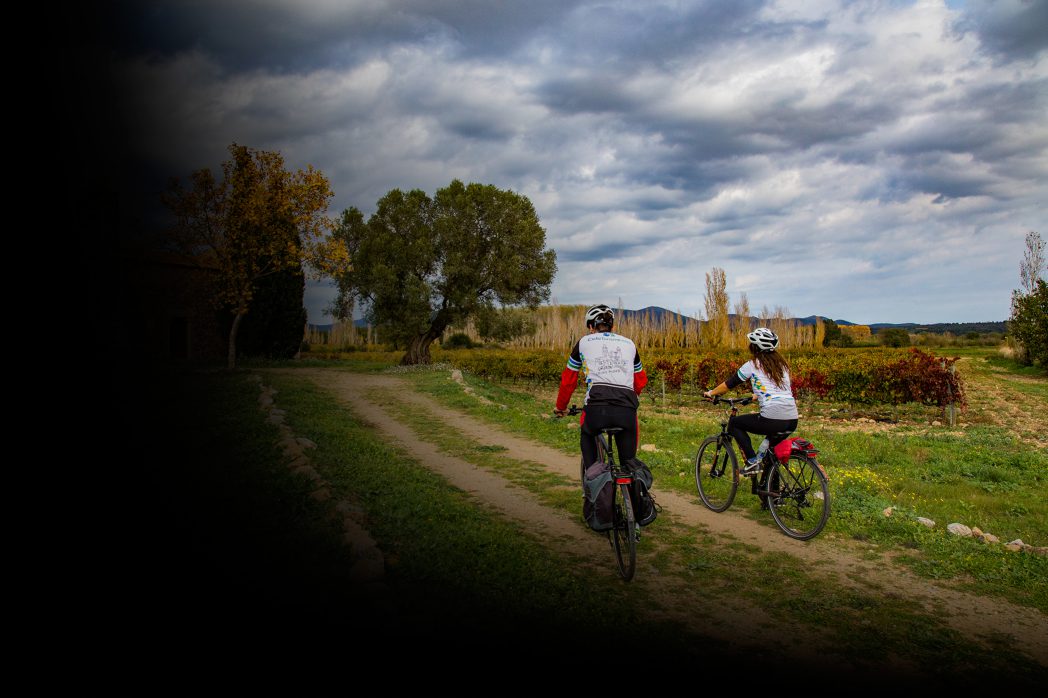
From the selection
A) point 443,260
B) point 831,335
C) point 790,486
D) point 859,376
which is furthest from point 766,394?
point 831,335

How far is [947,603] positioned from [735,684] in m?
2.21

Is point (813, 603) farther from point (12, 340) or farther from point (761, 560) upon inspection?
point (12, 340)

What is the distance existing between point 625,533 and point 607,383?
3.68 feet

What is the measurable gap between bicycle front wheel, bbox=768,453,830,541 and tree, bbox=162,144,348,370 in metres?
16.4

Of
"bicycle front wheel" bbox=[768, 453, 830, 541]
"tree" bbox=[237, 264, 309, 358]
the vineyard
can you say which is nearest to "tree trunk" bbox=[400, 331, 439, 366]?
"tree" bbox=[237, 264, 309, 358]

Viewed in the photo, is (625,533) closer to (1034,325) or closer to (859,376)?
(859,376)

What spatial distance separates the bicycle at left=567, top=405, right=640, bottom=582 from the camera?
4.12 metres

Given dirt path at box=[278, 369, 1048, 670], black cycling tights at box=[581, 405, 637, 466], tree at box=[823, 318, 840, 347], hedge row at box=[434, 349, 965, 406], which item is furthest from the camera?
tree at box=[823, 318, 840, 347]

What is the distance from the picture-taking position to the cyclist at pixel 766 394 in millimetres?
5461

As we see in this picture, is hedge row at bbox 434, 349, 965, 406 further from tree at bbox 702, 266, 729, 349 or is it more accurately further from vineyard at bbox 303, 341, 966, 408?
tree at bbox 702, 266, 729, 349

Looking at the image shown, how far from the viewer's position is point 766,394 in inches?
218

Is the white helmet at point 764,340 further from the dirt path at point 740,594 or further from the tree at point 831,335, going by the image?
the tree at point 831,335

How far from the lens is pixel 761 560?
468 cm

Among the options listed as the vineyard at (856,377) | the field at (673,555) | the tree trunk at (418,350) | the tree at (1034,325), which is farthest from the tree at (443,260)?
the tree at (1034,325)
